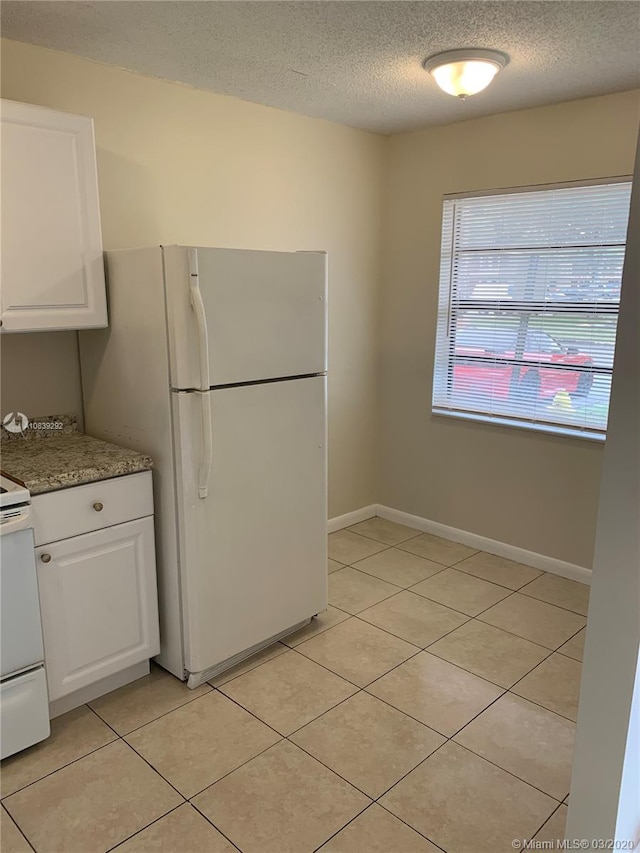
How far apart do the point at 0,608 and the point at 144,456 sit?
700 millimetres

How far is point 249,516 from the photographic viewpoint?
253cm

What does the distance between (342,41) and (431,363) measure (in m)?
1.93

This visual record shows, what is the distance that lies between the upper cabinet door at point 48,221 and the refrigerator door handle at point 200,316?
0.46 metres

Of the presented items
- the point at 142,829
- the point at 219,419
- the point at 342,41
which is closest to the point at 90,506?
the point at 219,419

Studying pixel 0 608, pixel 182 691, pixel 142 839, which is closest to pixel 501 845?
pixel 142 839

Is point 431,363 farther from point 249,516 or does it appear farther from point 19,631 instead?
point 19,631

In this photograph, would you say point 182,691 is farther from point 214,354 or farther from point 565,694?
point 565,694

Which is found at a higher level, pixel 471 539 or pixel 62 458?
pixel 62 458

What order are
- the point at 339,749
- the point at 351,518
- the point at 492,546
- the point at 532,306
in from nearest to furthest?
the point at 339,749 < the point at 532,306 < the point at 492,546 < the point at 351,518

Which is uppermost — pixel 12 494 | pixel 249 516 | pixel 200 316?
pixel 200 316

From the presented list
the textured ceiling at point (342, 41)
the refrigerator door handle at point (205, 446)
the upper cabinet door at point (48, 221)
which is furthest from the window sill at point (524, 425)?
the upper cabinet door at point (48, 221)

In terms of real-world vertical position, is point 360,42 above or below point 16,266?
above

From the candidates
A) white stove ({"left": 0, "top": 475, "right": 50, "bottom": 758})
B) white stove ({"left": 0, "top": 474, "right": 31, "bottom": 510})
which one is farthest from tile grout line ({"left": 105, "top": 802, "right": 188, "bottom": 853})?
white stove ({"left": 0, "top": 474, "right": 31, "bottom": 510})

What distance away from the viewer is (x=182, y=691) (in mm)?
2461
